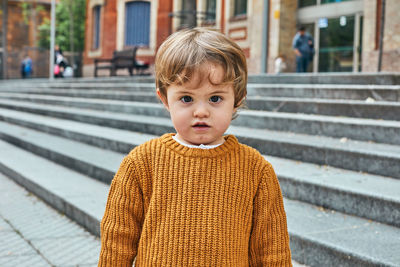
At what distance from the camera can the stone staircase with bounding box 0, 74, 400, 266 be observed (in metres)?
3.02

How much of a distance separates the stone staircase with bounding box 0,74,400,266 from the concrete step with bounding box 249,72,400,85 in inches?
0.6

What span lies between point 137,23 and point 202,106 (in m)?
20.1

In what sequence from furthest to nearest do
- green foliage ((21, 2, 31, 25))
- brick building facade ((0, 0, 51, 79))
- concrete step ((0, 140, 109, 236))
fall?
brick building facade ((0, 0, 51, 79))
green foliage ((21, 2, 31, 25))
concrete step ((0, 140, 109, 236))

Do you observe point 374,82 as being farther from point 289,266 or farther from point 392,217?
point 289,266

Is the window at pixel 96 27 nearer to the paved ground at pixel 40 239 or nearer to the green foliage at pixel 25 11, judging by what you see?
the green foliage at pixel 25 11

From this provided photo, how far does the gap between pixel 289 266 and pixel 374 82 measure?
202 inches

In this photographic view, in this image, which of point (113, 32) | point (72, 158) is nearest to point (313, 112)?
point (72, 158)

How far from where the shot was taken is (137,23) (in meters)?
20.9

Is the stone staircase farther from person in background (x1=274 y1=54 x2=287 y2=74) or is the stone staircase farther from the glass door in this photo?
the glass door

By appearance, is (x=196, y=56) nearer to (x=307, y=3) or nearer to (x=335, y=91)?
(x=335, y=91)

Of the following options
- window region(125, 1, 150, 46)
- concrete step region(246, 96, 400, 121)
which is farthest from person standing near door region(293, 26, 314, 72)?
window region(125, 1, 150, 46)

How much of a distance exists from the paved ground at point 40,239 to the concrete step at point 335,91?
11.9 ft

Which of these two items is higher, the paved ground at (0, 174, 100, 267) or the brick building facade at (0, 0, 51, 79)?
the brick building facade at (0, 0, 51, 79)

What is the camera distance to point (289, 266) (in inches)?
64.9
